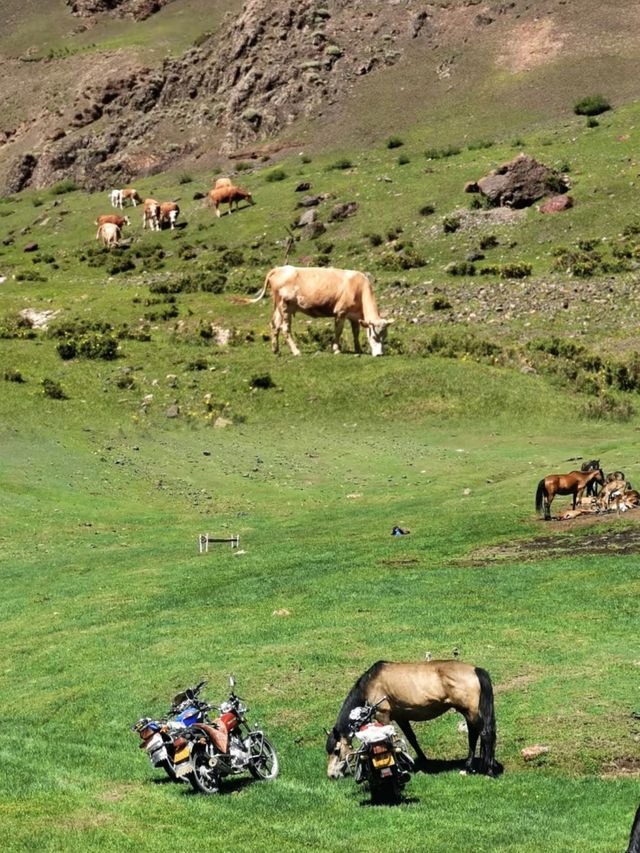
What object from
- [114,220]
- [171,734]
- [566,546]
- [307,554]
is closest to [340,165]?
[114,220]

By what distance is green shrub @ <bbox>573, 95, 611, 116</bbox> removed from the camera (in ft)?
299

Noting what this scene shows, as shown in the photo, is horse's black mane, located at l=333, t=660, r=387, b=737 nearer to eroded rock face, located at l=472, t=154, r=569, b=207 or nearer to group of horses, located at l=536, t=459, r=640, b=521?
group of horses, located at l=536, t=459, r=640, b=521

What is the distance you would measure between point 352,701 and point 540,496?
16142mm

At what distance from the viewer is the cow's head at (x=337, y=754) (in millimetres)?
12875

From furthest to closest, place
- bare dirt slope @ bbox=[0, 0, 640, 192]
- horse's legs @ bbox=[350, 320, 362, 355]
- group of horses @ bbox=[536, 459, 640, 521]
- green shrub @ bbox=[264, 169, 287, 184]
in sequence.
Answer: bare dirt slope @ bbox=[0, 0, 640, 192] → green shrub @ bbox=[264, 169, 287, 184] → horse's legs @ bbox=[350, 320, 362, 355] → group of horses @ bbox=[536, 459, 640, 521]

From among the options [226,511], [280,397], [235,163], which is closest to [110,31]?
[235,163]

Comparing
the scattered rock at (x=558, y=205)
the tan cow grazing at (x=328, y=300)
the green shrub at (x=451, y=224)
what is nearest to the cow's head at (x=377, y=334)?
the tan cow grazing at (x=328, y=300)

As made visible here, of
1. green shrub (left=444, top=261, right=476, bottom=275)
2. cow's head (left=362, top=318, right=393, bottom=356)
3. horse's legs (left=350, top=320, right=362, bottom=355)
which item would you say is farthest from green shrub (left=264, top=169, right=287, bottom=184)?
cow's head (left=362, top=318, right=393, bottom=356)

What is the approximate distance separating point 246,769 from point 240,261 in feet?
208

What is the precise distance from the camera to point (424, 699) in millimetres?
12945

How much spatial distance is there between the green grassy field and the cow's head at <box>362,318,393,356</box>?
3.87ft

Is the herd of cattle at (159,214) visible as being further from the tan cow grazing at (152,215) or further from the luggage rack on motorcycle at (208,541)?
the luggage rack on motorcycle at (208,541)

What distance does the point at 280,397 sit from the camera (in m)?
47.8

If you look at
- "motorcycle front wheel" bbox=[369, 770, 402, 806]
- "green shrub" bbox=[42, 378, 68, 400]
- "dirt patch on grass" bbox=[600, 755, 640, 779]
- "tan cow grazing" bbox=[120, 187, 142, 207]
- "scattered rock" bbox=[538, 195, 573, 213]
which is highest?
"motorcycle front wheel" bbox=[369, 770, 402, 806]
